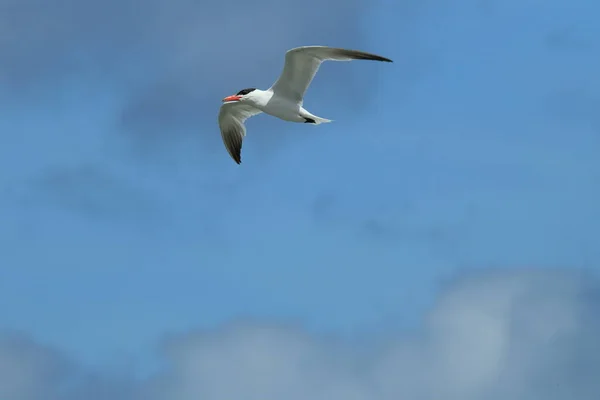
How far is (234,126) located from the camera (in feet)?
98.2

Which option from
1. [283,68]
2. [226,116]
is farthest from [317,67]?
[226,116]

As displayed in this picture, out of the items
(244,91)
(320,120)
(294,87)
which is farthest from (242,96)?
(320,120)

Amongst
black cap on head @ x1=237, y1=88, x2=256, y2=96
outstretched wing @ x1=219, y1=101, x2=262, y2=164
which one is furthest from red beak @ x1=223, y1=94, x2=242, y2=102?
outstretched wing @ x1=219, y1=101, x2=262, y2=164

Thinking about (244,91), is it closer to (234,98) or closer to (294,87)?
(234,98)

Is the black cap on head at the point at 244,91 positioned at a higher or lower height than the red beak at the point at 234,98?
lower

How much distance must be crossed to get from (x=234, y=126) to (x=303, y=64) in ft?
17.1

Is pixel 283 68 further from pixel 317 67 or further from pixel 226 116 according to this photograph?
pixel 226 116

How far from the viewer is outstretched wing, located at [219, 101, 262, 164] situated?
29.6m

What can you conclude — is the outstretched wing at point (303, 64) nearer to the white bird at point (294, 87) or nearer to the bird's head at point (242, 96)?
the white bird at point (294, 87)

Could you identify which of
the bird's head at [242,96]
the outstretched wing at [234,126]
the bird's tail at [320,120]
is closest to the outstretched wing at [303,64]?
the bird's tail at [320,120]

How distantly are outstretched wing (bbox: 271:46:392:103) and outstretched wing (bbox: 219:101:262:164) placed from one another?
11.3ft

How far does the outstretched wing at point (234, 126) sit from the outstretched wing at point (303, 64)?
344 cm

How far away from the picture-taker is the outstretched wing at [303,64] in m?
24.2

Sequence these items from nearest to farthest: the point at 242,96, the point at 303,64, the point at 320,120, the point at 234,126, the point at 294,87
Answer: the point at 303,64
the point at 294,87
the point at 320,120
the point at 242,96
the point at 234,126
